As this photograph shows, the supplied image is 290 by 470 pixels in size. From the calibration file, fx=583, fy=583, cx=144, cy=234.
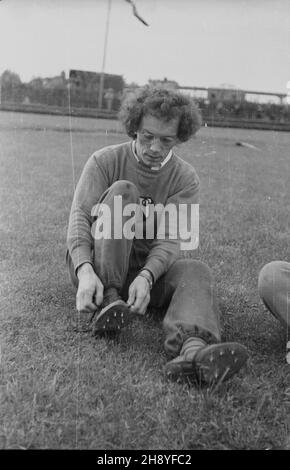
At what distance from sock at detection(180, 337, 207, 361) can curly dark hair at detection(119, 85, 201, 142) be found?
0.99 meters

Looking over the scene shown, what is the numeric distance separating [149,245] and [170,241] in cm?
14

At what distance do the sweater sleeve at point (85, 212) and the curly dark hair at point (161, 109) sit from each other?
0.26 m

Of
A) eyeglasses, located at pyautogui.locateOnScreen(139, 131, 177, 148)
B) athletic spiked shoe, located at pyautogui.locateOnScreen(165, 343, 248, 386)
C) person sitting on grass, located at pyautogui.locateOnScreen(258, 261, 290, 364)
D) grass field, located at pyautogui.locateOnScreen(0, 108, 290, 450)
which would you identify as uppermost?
eyeglasses, located at pyautogui.locateOnScreen(139, 131, 177, 148)

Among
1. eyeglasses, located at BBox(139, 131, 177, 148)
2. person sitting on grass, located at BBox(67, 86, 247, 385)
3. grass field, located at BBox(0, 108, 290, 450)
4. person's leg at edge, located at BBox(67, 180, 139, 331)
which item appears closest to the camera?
grass field, located at BBox(0, 108, 290, 450)

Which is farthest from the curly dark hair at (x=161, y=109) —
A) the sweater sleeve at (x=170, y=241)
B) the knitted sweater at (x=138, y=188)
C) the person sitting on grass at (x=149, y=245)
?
the sweater sleeve at (x=170, y=241)

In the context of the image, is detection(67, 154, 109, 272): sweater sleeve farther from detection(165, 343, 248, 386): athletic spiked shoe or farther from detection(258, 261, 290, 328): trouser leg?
detection(258, 261, 290, 328): trouser leg

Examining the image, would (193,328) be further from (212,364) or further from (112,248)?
(112,248)

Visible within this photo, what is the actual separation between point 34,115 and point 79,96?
207 cm

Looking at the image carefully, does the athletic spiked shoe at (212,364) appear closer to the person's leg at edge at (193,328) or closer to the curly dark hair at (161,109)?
the person's leg at edge at (193,328)

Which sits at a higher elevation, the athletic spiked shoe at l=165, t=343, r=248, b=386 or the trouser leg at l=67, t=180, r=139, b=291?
the trouser leg at l=67, t=180, r=139, b=291

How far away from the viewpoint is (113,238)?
91.0 inches

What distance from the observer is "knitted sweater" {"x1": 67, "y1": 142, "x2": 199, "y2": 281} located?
2480 millimetres

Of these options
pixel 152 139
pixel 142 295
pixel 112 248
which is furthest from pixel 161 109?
pixel 142 295

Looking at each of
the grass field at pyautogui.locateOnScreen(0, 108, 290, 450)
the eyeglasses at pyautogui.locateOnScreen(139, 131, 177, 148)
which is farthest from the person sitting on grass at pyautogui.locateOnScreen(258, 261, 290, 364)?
the eyeglasses at pyautogui.locateOnScreen(139, 131, 177, 148)
